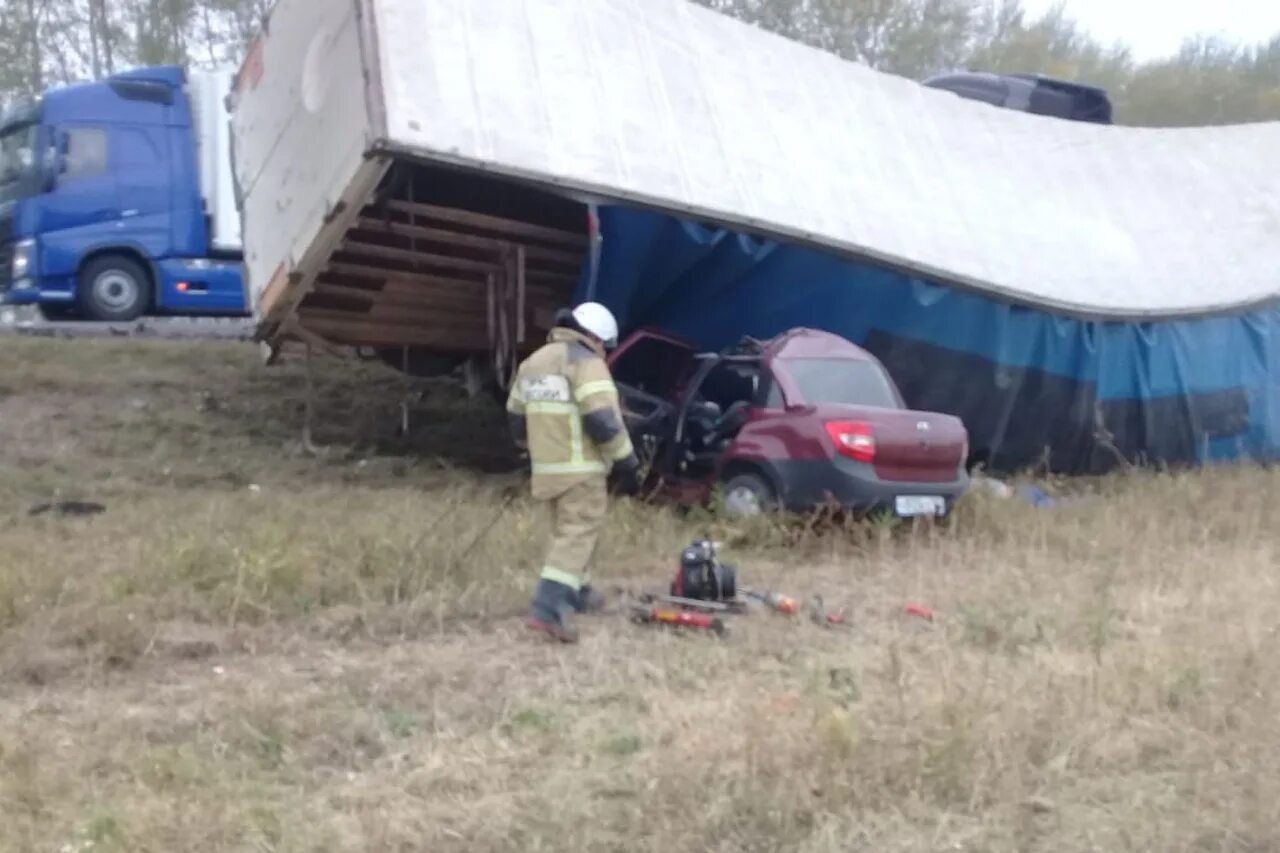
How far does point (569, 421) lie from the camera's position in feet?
23.1

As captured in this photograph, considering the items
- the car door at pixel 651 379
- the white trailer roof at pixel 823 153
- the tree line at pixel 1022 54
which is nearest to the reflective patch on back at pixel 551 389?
the white trailer roof at pixel 823 153

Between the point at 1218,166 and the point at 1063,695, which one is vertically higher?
the point at 1218,166

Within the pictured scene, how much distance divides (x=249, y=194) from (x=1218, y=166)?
10440 millimetres

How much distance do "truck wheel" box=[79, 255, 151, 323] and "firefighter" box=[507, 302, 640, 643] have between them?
37.7 ft

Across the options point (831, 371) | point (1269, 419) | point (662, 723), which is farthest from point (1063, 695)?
point (1269, 419)

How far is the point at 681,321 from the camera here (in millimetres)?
12320

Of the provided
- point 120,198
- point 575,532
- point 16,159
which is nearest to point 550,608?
point 575,532

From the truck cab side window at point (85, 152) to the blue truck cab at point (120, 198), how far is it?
1 centimetres

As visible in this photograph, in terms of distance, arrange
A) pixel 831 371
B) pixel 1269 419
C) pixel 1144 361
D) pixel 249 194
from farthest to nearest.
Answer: pixel 1269 419 → pixel 1144 361 → pixel 249 194 → pixel 831 371

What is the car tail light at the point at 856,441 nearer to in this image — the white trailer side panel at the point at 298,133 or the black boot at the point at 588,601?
the black boot at the point at 588,601

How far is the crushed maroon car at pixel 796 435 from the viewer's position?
9602mm

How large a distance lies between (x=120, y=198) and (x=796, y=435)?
33.8 ft

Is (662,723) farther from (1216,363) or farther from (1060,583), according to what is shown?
(1216,363)

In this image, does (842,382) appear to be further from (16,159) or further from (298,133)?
(16,159)
